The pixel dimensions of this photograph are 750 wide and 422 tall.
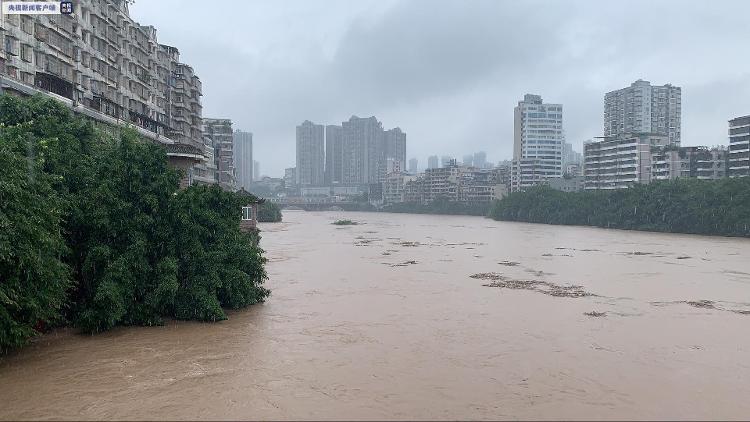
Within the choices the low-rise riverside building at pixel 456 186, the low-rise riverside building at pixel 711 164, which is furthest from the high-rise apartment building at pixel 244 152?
the low-rise riverside building at pixel 711 164

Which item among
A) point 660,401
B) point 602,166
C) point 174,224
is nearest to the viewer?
point 660,401

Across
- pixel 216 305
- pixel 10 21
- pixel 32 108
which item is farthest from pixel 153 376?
pixel 10 21

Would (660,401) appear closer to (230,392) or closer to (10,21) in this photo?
(230,392)

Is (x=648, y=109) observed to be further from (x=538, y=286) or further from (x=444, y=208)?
(x=538, y=286)

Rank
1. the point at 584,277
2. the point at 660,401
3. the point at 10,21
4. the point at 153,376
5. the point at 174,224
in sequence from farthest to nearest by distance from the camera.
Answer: the point at 584,277, the point at 10,21, the point at 174,224, the point at 153,376, the point at 660,401

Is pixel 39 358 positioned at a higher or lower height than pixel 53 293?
lower

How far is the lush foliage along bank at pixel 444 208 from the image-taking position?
108 meters

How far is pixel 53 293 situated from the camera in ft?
38.2

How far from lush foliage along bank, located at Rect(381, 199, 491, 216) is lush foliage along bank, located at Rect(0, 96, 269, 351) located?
8924 cm

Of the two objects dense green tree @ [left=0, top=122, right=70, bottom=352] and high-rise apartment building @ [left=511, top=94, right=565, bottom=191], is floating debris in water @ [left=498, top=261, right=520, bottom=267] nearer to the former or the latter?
dense green tree @ [left=0, top=122, right=70, bottom=352]

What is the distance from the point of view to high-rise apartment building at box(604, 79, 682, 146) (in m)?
110

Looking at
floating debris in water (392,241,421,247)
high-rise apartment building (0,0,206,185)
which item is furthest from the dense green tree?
floating debris in water (392,241,421,247)

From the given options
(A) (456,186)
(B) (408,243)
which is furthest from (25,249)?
(A) (456,186)

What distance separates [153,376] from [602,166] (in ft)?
267
